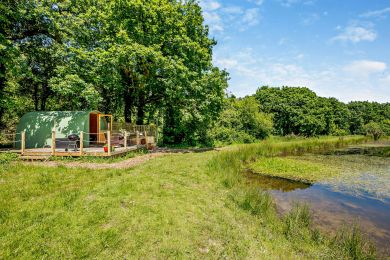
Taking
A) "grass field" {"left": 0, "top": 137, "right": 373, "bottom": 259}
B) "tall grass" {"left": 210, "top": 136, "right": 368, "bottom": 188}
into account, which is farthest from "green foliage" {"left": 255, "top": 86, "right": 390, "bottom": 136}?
"grass field" {"left": 0, "top": 137, "right": 373, "bottom": 259}

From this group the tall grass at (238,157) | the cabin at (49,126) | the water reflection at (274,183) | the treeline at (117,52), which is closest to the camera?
the tall grass at (238,157)

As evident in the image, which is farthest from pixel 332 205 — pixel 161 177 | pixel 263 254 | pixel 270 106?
pixel 270 106

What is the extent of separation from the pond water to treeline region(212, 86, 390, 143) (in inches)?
651

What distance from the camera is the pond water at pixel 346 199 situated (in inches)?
294

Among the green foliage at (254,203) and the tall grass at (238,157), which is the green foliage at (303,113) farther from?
the green foliage at (254,203)

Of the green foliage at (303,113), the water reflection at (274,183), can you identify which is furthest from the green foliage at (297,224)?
the green foliage at (303,113)

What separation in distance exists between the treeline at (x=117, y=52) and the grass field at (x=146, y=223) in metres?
10.6

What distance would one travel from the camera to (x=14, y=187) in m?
7.70

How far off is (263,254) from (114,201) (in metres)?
4.09

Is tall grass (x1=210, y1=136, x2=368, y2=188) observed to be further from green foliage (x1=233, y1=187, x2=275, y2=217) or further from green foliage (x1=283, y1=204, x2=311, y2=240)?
green foliage (x1=283, y1=204, x2=311, y2=240)

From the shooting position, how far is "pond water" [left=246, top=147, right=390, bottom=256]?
748 cm

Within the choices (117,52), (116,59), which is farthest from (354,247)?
(117,52)

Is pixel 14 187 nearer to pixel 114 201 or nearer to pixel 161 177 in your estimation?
pixel 114 201

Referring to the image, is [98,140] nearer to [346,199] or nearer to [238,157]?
Result: [238,157]
